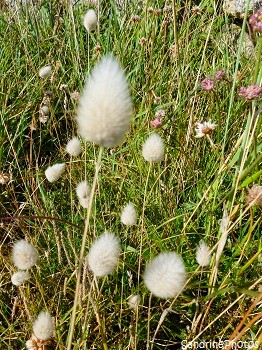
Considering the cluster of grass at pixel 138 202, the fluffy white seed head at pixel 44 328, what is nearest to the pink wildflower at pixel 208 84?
the cluster of grass at pixel 138 202

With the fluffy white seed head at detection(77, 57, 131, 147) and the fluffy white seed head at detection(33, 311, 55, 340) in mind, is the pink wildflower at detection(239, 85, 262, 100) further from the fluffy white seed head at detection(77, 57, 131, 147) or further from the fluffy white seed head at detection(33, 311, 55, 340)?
the fluffy white seed head at detection(33, 311, 55, 340)

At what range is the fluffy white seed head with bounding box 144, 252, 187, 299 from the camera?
85 centimetres

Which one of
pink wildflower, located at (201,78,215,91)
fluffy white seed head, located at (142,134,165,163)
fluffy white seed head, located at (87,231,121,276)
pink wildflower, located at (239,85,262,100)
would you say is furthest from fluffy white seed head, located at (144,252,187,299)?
pink wildflower, located at (201,78,215,91)

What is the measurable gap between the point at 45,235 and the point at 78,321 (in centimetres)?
46

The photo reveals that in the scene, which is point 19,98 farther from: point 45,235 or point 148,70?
point 45,235

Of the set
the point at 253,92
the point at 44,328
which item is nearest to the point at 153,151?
the point at 253,92

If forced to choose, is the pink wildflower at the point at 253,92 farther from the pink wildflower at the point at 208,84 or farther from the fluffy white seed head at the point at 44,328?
the fluffy white seed head at the point at 44,328

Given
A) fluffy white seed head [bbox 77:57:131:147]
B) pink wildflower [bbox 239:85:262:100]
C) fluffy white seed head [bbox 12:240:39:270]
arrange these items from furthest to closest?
pink wildflower [bbox 239:85:262:100] < fluffy white seed head [bbox 12:240:39:270] < fluffy white seed head [bbox 77:57:131:147]

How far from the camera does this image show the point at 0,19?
9.40 ft

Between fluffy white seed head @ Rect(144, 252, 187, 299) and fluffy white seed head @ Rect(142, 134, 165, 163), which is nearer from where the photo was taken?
fluffy white seed head @ Rect(144, 252, 187, 299)

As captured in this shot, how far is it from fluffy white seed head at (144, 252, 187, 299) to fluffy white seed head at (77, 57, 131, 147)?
0.29 metres

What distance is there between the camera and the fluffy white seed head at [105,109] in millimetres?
705

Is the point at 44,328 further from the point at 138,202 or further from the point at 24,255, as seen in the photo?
the point at 138,202

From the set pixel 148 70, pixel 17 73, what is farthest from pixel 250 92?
pixel 17 73
